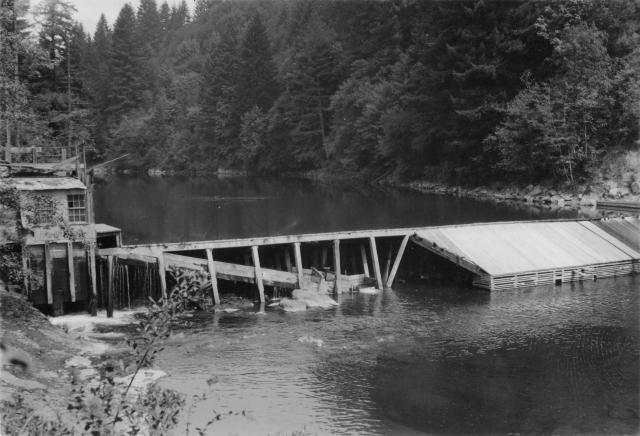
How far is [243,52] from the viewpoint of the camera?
114375mm

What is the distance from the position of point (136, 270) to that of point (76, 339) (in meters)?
7.39

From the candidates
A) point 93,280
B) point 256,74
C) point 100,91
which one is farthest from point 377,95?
point 100,91

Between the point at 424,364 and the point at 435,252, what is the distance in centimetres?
1325

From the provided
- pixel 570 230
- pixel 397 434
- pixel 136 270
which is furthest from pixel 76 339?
pixel 570 230

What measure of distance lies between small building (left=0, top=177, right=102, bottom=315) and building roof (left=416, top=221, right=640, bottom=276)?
55.1ft

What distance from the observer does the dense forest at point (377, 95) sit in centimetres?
5959

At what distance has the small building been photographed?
2656 cm

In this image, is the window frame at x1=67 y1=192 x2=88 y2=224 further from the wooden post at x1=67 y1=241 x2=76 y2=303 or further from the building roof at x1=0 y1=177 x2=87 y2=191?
the wooden post at x1=67 y1=241 x2=76 y2=303

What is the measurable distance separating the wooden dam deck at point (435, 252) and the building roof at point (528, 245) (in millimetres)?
51

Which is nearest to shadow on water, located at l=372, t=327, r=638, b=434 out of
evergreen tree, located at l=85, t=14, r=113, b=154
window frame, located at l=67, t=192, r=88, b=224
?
window frame, located at l=67, t=192, r=88, b=224

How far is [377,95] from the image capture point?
275 feet

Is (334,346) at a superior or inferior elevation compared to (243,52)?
inferior

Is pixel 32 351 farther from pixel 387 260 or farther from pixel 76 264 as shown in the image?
pixel 387 260

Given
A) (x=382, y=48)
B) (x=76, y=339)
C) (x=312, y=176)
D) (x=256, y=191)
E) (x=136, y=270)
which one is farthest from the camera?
(x=312, y=176)
